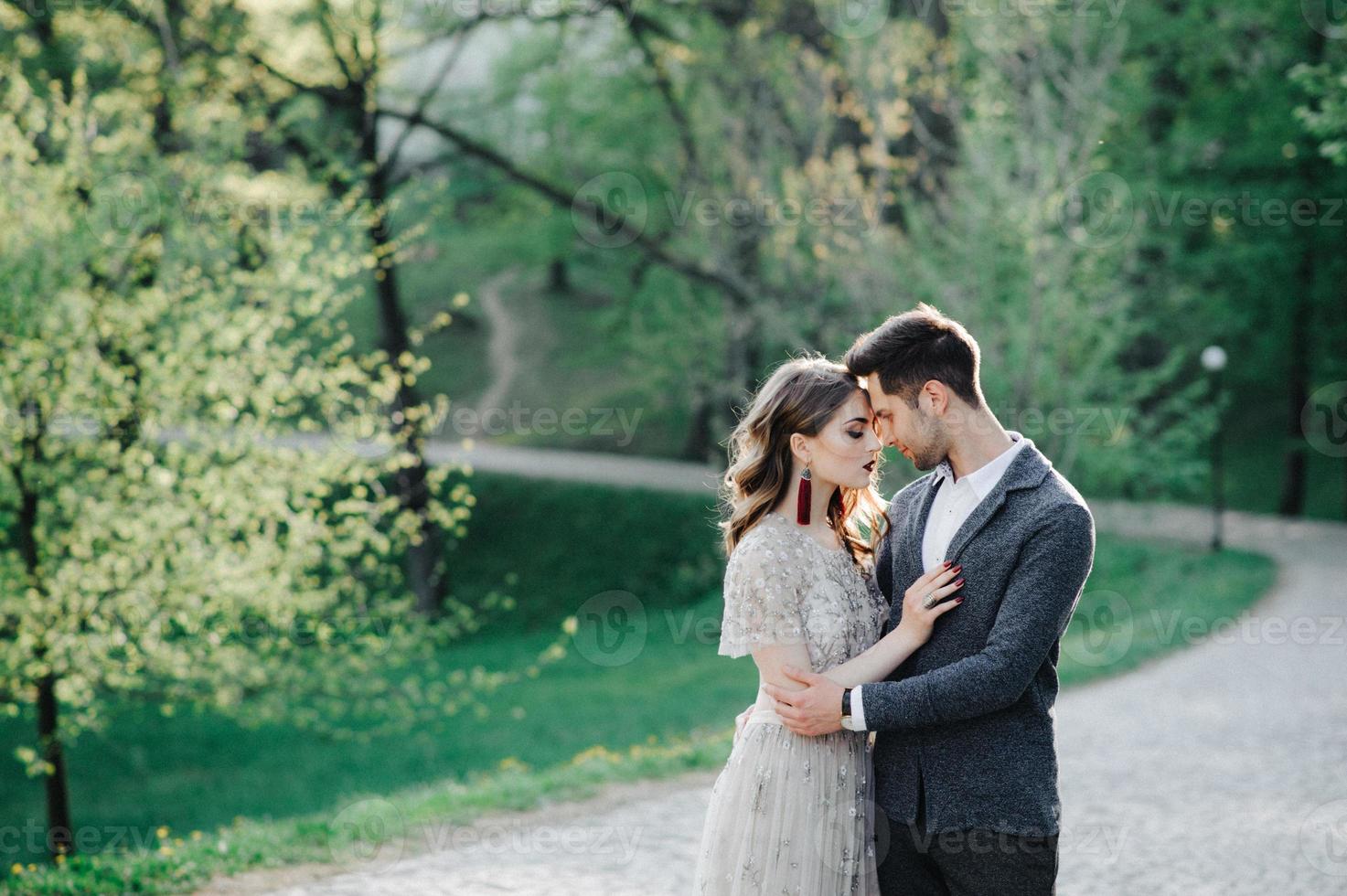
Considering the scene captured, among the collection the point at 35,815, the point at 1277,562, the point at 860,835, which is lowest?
the point at 35,815

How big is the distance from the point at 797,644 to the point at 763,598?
0.53 feet

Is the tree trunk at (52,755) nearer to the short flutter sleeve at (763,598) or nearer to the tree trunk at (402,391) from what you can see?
the tree trunk at (402,391)

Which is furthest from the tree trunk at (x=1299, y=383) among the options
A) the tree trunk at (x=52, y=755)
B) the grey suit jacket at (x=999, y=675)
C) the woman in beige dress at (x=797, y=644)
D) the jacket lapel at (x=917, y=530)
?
the grey suit jacket at (x=999, y=675)

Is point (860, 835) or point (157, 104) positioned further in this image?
point (157, 104)

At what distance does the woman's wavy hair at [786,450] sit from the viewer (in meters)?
3.39

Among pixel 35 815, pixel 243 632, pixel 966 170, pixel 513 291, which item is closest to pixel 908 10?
pixel 966 170

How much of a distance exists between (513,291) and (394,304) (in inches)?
848

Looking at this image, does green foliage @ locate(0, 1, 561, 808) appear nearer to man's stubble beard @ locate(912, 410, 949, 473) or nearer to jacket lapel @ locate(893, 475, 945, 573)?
jacket lapel @ locate(893, 475, 945, 573)

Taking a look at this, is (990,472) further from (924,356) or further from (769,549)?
(769,549)

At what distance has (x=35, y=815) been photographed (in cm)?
1353

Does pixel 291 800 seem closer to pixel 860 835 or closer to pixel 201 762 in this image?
pixel 201 762

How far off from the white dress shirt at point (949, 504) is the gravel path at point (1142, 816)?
2.84 m

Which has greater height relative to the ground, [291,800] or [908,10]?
[908,10]

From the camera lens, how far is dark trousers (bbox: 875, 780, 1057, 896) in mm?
3020
